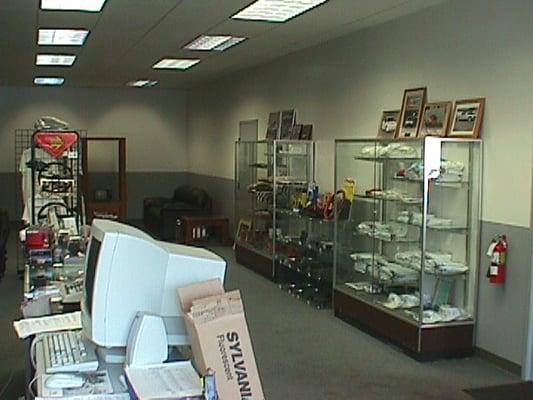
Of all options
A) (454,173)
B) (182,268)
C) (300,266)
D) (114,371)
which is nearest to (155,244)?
(182,268)

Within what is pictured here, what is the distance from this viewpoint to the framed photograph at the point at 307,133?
830 centimetres

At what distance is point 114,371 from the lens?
2305 millimetres

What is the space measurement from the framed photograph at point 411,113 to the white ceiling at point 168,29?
2.39ft

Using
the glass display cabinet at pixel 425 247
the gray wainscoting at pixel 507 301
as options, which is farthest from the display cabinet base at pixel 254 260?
the gray wainscoting at pixel 507 301

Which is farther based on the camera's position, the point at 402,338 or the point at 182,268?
the point at 402,338

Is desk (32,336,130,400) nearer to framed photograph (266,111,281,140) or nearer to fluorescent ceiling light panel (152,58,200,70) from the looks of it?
framed photograph (266,111,281,140)

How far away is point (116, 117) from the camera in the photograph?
46.5 feet

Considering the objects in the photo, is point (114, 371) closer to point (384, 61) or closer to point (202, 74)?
point (384, 61)

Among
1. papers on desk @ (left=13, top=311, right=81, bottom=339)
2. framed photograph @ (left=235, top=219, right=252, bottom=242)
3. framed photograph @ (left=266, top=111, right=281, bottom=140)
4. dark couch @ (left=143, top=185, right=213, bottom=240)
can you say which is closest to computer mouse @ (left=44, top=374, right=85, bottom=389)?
papers on desk @ (left=13, top=311, right=81, bottom=339)

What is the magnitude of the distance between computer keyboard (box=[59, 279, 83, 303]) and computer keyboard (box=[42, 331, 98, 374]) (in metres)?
0.64

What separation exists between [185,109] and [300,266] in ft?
25.3

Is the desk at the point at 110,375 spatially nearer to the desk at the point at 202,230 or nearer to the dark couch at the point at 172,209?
the desk at the point at 202,230

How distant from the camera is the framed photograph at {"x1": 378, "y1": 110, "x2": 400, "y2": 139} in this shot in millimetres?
6376

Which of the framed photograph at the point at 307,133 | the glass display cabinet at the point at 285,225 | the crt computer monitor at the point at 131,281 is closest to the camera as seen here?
the crt computer monitor at the point at 131,281
